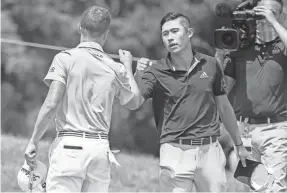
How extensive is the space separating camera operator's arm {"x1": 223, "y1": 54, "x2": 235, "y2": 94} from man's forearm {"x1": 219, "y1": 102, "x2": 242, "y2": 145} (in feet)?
1.42

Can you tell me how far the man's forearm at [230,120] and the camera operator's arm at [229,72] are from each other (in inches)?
17.0

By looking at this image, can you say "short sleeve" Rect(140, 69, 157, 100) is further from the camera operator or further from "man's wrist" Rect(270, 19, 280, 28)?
"man's wrist" Rect(270, 19, 280, 28)

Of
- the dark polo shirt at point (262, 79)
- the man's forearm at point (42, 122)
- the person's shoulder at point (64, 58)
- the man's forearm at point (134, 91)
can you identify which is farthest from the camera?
the dark polo shirt at point (262, 79)

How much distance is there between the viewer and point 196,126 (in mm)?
4375

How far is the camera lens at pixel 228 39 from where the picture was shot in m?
4.74

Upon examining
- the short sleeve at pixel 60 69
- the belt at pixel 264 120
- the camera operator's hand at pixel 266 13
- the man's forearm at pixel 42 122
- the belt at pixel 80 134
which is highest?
the camera operator's hand at pixel 266 13

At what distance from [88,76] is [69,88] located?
0.42 ft

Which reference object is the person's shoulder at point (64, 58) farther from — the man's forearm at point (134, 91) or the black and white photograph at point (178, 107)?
the man's forearm at point (134, 91)

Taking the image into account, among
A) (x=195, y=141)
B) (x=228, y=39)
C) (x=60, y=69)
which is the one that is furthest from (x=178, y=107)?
(x=60, y=69)

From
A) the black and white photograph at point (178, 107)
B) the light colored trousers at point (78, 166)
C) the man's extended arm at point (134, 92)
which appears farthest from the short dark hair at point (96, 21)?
the light colored trousers at point (78, 166)

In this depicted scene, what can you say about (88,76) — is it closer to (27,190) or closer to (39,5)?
(27,190)

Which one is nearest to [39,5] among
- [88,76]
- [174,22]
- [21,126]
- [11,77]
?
[11,77]

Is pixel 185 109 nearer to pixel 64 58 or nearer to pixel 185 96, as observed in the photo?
pixel 185 96

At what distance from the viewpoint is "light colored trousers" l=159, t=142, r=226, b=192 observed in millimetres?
4324
